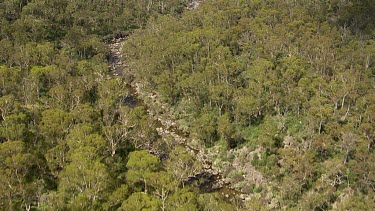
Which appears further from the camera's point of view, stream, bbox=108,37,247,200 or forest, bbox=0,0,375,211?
stream, bbox=108,37,247,200

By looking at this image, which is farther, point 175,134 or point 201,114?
point 175,134

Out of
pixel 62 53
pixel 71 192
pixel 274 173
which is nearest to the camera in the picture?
pixel 71 192

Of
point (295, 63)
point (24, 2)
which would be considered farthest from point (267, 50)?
point (24, 2)

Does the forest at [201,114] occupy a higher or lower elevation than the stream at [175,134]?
higher

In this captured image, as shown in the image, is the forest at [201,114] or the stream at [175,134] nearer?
the forest at [201,114]

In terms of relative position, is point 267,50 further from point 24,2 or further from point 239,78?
point 24,2

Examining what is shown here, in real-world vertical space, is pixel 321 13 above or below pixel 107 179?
above

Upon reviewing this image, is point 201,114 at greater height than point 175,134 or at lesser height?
greater

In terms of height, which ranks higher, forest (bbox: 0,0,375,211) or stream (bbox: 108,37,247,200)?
forest (bbox: 0,0,375,211)
